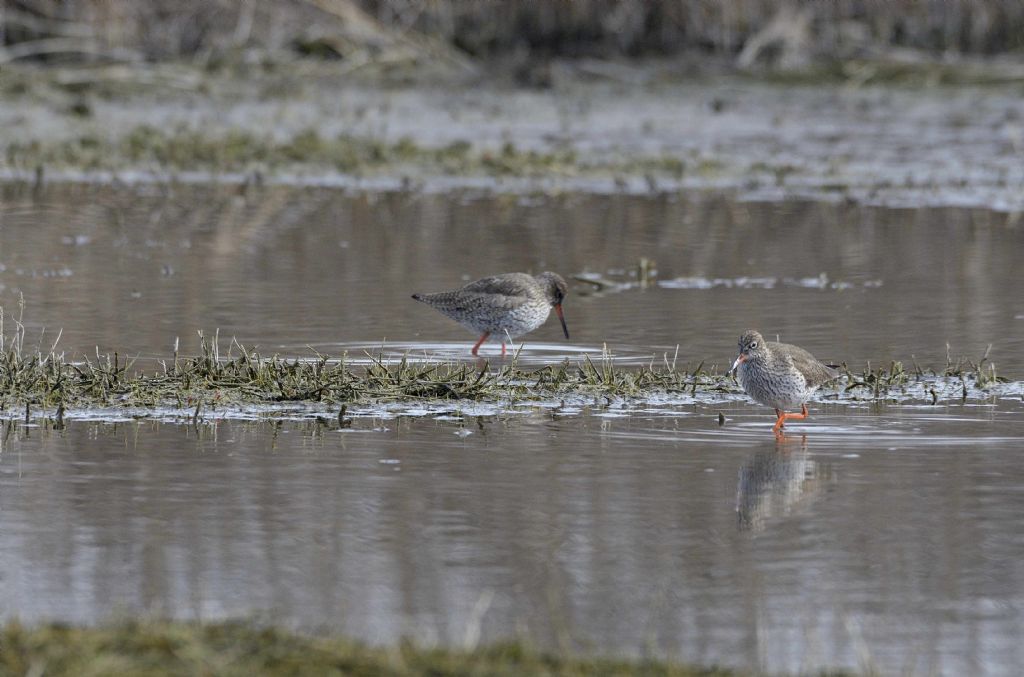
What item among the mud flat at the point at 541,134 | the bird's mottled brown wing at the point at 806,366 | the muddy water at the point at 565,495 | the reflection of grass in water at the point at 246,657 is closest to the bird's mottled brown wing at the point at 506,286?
the muddy water at the point at 565,495

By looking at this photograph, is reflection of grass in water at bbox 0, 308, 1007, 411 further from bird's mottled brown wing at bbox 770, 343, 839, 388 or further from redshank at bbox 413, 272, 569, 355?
redshank at bbox 413, 272, 569, 355

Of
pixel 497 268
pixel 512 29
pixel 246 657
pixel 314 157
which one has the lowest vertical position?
pixel 246 657

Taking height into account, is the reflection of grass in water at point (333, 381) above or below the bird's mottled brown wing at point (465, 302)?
below

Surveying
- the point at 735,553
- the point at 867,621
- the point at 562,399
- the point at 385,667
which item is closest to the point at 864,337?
the point at 562,399

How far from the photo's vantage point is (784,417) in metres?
9.55

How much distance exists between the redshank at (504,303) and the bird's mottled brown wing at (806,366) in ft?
7.42

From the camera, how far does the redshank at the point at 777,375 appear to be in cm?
938

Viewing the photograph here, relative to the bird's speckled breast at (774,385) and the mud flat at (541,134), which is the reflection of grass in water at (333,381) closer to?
the bird's speckled breast at (774,385)

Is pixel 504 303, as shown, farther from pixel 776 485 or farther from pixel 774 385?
pixel 776 485

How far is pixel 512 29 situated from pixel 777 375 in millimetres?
21895

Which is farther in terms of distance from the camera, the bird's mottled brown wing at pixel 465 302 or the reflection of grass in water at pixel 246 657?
the bird's mottled brown wing at pixel 465 302

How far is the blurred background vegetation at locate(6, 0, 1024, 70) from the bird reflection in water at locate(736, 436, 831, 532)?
67.3ft

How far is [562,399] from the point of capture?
999 cm

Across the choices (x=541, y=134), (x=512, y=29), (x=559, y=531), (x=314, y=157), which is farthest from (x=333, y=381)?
(x=512, y=29)
